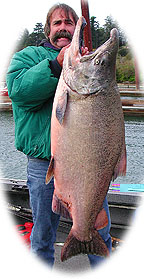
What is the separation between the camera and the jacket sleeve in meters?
2.10

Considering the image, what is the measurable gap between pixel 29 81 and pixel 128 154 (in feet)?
51.3

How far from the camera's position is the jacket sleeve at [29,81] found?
6.89 ft

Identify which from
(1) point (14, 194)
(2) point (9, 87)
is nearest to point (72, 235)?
(2) point (9, 87)

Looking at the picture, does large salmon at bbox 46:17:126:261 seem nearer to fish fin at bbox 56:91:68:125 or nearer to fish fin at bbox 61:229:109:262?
fish fin at bbox 56:91:68:125

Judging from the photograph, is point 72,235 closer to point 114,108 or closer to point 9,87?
point 114,108

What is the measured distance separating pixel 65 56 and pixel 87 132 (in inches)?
21.4

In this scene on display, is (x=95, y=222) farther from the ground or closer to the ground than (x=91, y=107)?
closer to the ground

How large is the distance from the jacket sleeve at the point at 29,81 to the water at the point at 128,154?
8.17m

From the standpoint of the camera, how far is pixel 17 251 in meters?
3.83

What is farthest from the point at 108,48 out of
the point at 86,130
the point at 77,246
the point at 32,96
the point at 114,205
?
the point at 114,205

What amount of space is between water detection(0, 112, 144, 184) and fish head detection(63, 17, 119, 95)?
8.43m

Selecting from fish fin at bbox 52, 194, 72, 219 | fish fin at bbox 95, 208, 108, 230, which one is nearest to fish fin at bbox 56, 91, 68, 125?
fish fin at bbox 52, 194, 72, 219

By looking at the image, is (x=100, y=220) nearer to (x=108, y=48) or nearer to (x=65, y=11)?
(x=108, y=48)

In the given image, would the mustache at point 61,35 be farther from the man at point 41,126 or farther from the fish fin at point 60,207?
the fish fin at point 60,207
